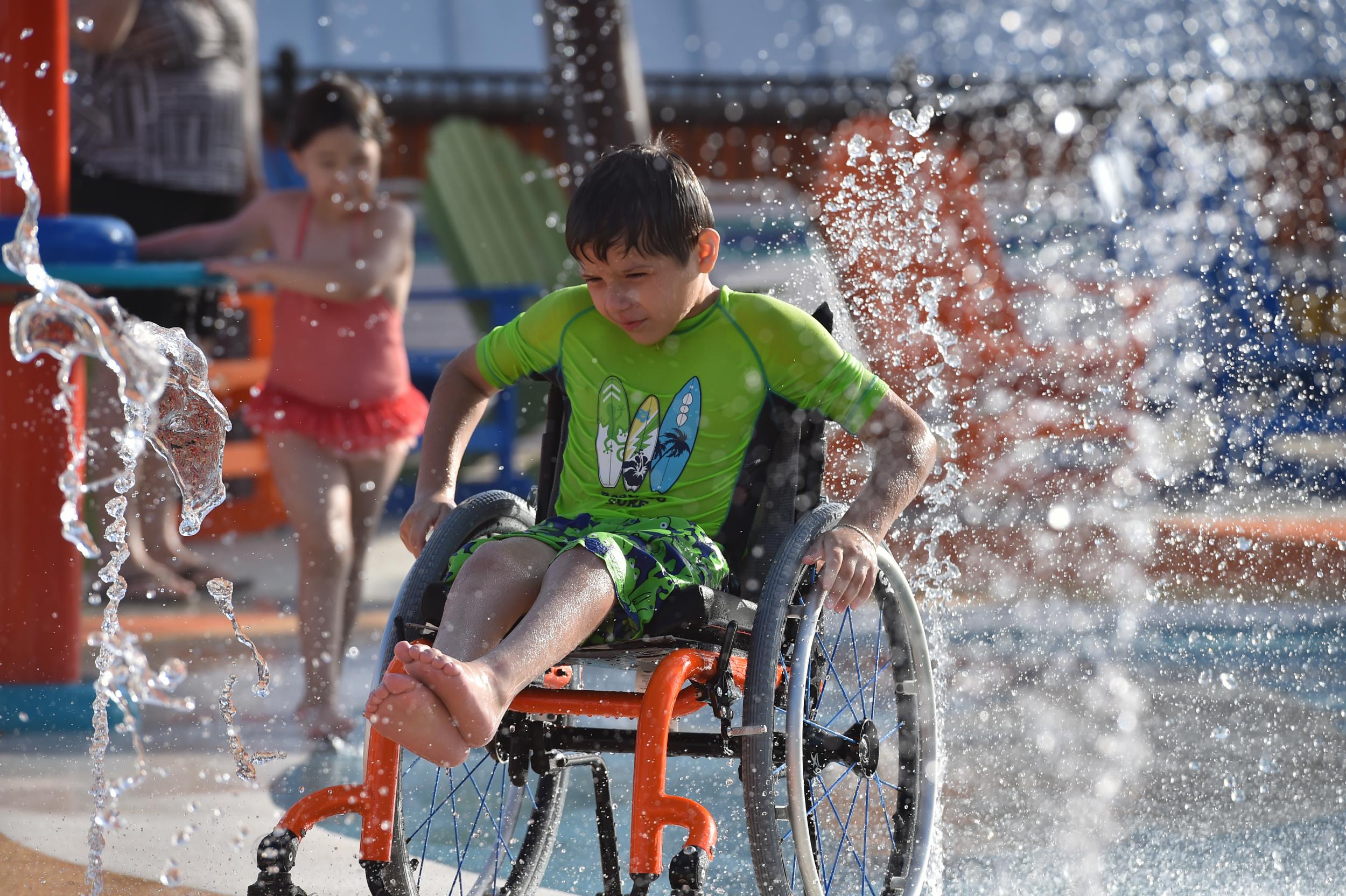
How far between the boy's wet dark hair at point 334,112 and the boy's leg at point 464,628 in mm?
1775

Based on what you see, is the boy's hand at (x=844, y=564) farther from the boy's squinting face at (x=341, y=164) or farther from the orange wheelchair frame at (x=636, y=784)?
the boy's squinting face at (x=341, y=164)

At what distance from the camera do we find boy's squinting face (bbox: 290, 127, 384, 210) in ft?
11.1

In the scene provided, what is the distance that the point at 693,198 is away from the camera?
202 cm

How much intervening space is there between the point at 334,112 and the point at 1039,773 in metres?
2.14

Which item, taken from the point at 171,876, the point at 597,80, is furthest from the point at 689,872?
the point at 597,80

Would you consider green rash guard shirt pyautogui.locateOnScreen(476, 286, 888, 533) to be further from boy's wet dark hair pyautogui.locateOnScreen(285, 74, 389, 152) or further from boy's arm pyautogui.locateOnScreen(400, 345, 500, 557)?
boy's wet dark hair pyautogui.locateOnScreen(285, 74, 389, 152)

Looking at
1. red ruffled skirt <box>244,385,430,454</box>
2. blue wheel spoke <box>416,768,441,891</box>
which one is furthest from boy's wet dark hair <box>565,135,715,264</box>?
red ruffled skirt <box>244,385,430,454</box>

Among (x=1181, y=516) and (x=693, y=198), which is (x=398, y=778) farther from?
(x=1181, y=516)

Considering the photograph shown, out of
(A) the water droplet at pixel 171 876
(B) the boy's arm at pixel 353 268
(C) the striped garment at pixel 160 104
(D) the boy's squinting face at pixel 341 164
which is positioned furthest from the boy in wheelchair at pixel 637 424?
(C) the striped garment at pixel 160 104

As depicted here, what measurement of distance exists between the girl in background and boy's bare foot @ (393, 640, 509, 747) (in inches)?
63.0

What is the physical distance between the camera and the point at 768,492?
2.13 meters

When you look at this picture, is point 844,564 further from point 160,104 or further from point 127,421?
point 160,104

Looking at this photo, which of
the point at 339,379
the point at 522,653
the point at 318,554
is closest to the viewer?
the point at 522,653

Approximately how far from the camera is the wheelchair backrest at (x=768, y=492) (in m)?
2.12
